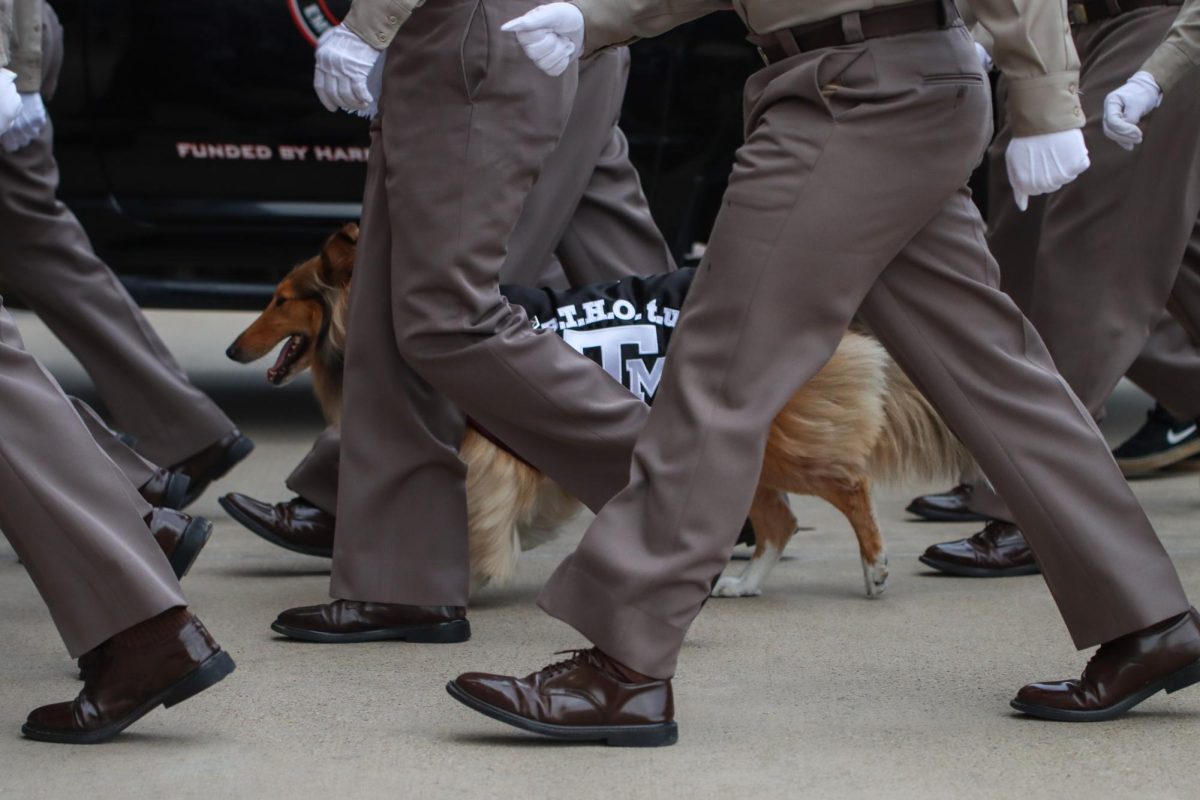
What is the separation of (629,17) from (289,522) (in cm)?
185

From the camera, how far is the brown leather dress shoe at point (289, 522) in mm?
4473

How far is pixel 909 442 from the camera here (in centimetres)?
433

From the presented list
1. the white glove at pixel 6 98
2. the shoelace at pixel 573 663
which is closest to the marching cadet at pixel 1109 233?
the shoelace at pixel 573 663

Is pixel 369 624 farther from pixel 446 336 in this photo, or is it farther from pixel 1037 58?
pixel 1037 58

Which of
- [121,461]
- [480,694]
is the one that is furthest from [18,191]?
[480,694]

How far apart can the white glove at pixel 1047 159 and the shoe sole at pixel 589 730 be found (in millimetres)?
1038

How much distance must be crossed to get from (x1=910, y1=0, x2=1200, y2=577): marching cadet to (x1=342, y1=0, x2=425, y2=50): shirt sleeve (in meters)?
1.59

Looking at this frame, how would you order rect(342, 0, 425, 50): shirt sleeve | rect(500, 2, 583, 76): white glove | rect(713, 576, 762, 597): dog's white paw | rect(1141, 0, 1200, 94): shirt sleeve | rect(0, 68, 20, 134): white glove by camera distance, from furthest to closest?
rect(713, 576, 762, 597): dog's white paw < rect(1141, 0, 1200, 94): shirt sleeve < rect(342, 0, 425, 50): shirt sleeve < rect(0, 68, 20, 134): white glove < rect(500, 2, 583, 76): white glove

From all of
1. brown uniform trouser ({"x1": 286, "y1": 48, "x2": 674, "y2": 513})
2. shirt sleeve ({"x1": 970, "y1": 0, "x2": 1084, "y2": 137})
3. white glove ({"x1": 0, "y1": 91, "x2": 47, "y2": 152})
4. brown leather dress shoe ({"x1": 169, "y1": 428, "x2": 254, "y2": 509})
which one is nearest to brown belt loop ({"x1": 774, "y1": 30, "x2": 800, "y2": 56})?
shirt sleeve ({"x1": 970, "y1": 0, "x2": 1084, "y2": 137})

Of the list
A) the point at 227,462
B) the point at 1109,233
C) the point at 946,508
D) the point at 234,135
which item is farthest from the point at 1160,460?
the point at 234,135

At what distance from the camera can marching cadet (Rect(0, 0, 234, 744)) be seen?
116 inches

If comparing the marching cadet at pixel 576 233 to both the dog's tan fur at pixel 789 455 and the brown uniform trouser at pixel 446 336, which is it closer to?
the dog's tan fur at pixel 789 455

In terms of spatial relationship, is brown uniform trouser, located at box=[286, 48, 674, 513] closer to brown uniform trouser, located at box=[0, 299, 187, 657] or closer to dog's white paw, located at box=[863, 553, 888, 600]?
dog's white paw, located at box=[863, 553, 888, 600]

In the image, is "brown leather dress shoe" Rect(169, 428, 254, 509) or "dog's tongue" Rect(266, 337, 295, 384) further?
"brown leather dress shoe" Rect(169, 428, 254, 509)
